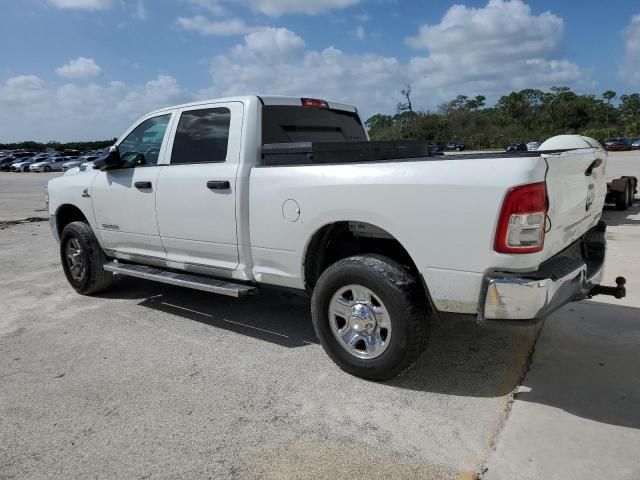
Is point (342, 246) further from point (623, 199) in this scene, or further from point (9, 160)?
point (9, 160)

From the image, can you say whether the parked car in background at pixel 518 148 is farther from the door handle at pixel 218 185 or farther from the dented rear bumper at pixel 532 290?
the door handle at pixel 218 185

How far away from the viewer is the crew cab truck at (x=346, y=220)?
3074 millimetres

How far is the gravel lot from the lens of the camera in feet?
9.55

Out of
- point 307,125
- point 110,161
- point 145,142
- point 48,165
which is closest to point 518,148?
point 307,125

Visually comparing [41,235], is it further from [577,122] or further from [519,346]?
[577,122]

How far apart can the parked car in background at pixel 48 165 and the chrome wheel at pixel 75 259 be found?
4898 centimetres

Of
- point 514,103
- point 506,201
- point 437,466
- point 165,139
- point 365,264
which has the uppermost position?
point 514,103

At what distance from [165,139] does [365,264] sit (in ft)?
8.34

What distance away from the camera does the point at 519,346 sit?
4.30 metres

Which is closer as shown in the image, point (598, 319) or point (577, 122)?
point (598, 319)

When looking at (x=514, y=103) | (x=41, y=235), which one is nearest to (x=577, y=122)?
(x=514, y=103)

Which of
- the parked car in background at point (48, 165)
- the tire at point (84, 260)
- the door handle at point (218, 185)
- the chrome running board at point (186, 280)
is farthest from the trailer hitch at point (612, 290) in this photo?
the parked car in background at point (48, 165)

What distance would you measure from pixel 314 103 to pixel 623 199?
30.6 feet

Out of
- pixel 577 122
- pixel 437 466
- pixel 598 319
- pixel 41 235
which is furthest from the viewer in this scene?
pixel 577 122
